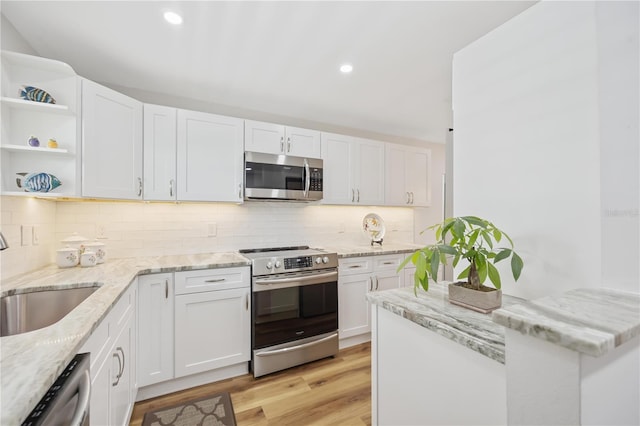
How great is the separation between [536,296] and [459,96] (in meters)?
0.93

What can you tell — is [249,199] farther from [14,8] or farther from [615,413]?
[615,413]

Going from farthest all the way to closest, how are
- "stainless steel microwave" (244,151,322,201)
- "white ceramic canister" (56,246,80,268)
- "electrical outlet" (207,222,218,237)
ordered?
"electrical outlet" (207,222,218,237) < "stainless steel microwave" (244,151,322,201) < "white ceramic canister" (56,246,80,268)

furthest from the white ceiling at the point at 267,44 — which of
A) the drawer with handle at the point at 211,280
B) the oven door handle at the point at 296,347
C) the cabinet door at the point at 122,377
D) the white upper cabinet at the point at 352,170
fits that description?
the oven door handle at the point at 296,347

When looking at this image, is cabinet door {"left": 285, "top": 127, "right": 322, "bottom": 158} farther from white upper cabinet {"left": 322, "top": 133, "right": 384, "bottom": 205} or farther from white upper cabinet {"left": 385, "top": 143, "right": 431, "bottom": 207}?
white upper cabinet {"left": 385, "top": 143, "right": 431, "bottom": 207}

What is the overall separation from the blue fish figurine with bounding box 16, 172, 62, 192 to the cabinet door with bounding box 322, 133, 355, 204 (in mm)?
2126

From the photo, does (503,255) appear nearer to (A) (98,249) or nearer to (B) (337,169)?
(B) (337,169)

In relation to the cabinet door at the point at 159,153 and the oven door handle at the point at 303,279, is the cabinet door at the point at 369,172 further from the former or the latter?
the cabinet door at the point at 159,153

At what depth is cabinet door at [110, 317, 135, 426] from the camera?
1.43 metres

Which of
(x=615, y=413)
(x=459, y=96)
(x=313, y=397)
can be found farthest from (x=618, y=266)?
(x=313, y=397)

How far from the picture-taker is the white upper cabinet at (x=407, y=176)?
3531 millimetres

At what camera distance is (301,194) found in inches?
112

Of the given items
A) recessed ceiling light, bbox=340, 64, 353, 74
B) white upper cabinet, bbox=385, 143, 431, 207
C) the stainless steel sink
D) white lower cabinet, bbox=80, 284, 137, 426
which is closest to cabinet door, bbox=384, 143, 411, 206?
white upper cabinet, bbox=385, 143, 431, 207

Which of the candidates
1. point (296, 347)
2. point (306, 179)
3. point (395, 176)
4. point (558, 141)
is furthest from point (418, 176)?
point (558, 141)

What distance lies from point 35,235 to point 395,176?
10.9 feet
